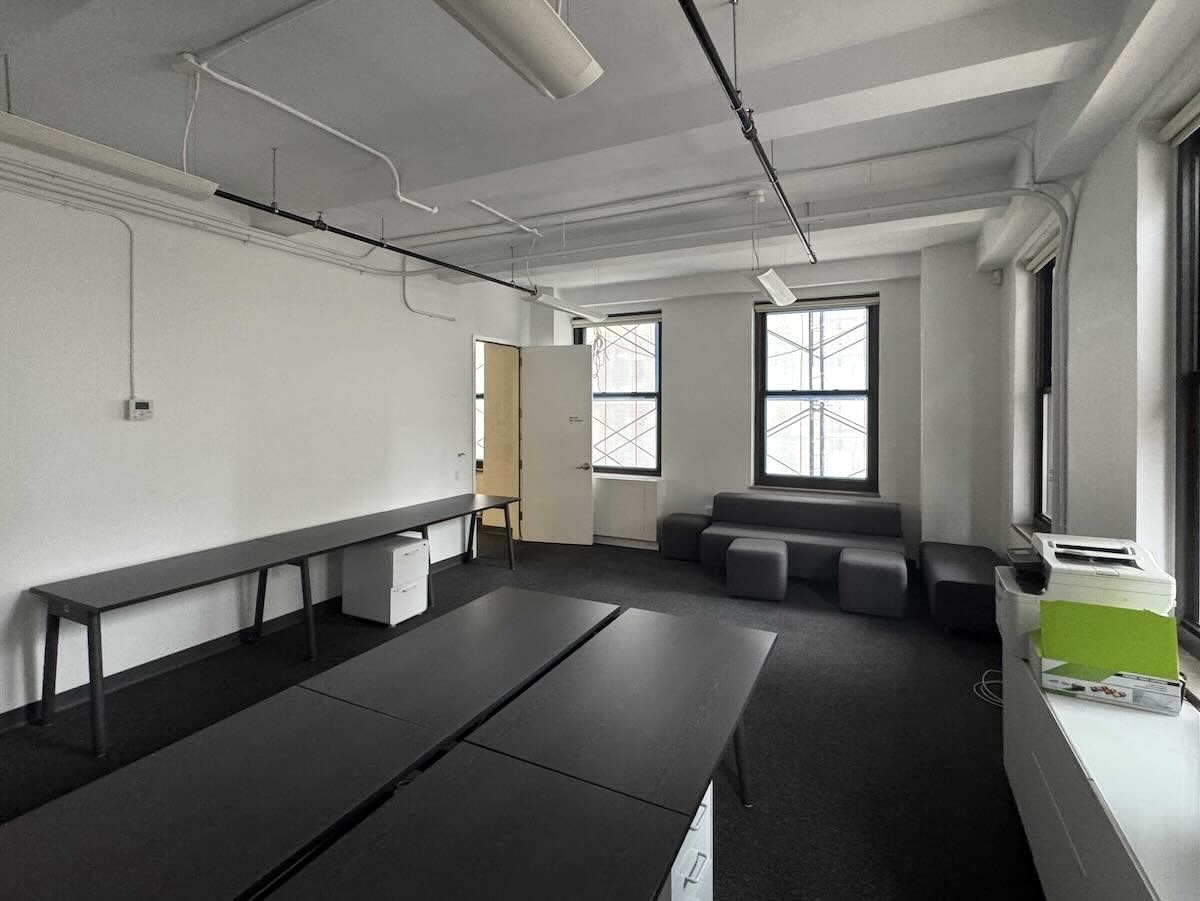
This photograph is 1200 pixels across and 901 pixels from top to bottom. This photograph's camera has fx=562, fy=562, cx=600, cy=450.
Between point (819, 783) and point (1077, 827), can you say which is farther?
point (819, 783)

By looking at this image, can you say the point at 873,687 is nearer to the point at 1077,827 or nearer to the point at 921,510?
the point at 1077,827

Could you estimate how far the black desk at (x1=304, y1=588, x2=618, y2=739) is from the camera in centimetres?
169

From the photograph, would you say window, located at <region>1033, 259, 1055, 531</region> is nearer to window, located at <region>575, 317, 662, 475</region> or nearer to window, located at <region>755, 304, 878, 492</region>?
window, located at <region>755, 304, 878, 492</region>

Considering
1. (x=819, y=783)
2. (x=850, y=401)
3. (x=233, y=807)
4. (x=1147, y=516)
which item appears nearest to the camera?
(x=233, y=807)

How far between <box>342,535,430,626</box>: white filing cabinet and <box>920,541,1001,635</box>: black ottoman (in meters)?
3.79

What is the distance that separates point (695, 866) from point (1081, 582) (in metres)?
1.60

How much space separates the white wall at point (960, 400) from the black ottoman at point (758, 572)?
145 centimetres

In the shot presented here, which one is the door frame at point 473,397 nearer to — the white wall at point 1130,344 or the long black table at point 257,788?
the long black table at point 257,788

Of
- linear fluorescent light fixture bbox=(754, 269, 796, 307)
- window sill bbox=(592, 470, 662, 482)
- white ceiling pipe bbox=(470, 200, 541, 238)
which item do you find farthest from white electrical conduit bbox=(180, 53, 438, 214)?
window sill bbox=(592, 470, 662, 482)

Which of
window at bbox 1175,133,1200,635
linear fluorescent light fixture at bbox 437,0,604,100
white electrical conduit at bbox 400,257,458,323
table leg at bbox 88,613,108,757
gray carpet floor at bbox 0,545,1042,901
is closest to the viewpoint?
linear fluorescent light fixture at bbox 437,0,604,100

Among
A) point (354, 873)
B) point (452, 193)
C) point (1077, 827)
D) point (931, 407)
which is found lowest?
point (1077, 827)

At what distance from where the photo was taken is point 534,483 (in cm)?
674

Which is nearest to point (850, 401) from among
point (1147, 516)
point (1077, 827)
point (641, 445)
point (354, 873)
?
point (641, 445)

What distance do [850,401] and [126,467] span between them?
593cm
